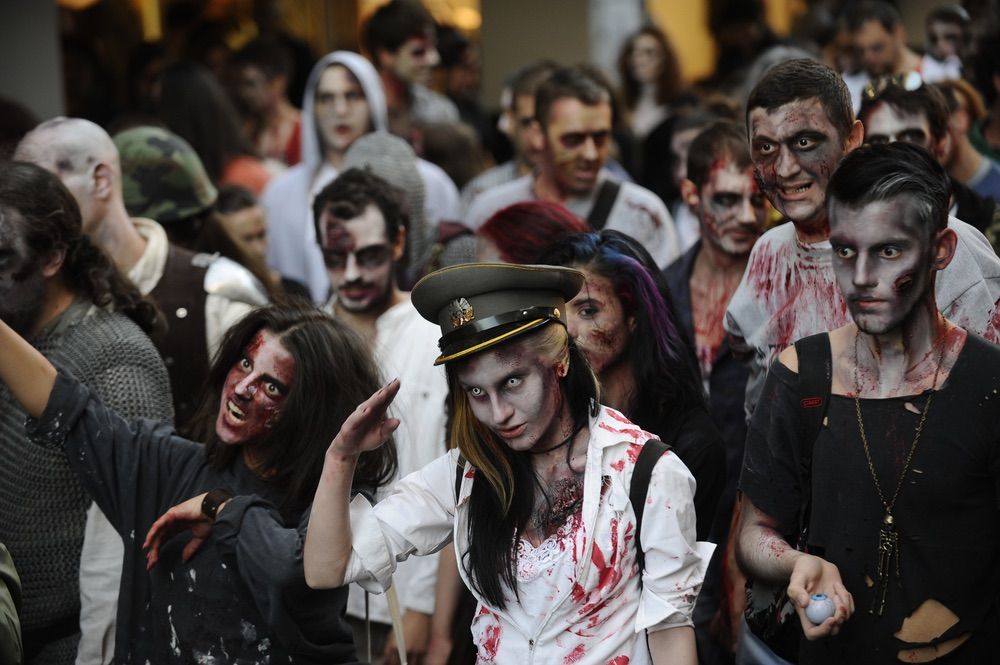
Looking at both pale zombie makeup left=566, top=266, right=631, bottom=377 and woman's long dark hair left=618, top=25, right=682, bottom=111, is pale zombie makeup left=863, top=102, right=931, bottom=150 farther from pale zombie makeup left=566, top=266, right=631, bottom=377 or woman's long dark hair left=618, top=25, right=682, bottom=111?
woman's long dark hair left=618, top=25, right=682, bottom=111

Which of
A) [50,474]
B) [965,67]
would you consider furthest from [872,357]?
[965,67]

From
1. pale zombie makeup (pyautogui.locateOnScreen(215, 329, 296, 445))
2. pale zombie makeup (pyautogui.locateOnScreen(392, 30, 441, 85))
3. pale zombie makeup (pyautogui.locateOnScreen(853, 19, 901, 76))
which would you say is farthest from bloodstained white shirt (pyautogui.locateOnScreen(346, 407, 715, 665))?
pale zombie makeup (pyautogui.locateOnScreen(392, 30, 441, 85))

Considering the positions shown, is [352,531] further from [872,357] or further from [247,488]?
[872,357]

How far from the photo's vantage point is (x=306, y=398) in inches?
144

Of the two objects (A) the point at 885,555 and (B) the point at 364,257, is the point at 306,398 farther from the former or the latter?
(A) the point at 885,555

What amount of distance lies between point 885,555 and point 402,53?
601 cm

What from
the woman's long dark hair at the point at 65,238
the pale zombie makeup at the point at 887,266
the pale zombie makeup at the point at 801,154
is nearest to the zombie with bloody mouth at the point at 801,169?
the pale zombie makeup at the point at 801,154

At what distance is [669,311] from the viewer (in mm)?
3943

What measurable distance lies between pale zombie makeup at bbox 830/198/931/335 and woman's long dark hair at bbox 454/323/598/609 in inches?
26.6

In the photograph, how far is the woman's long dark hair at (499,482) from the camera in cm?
309

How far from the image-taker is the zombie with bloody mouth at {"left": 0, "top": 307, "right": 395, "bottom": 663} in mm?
3451

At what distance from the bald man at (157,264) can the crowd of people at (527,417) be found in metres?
0.01

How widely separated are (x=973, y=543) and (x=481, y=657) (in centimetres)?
116

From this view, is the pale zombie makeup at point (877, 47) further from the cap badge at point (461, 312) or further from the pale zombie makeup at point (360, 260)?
the cap badge at point (461, 312)
